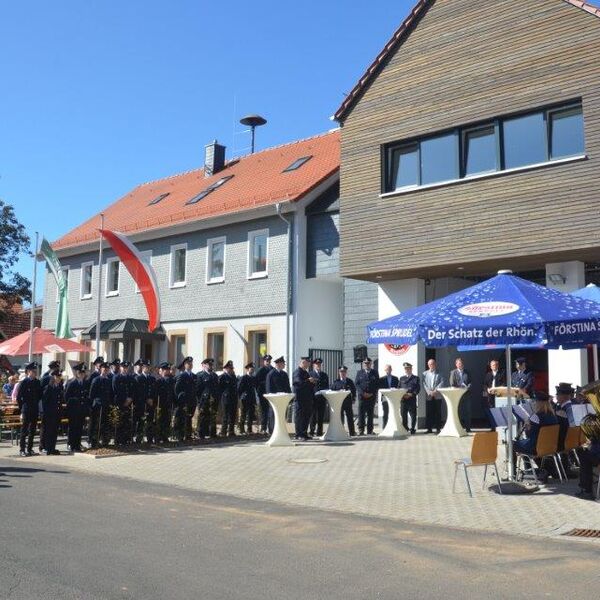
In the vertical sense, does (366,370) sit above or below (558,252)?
below

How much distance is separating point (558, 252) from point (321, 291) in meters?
9.81

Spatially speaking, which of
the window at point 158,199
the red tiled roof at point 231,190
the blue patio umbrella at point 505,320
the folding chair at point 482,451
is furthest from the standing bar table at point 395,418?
the window at point 158,199

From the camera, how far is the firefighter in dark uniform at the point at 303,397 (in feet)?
56.5

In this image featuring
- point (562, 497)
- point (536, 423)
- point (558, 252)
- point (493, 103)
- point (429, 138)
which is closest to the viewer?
point (562, 497)

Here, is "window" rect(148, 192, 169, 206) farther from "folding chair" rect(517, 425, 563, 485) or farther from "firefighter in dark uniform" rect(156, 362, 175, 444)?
"folding chair" rect(517, 425, 563, 485)

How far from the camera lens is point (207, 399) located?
17.0 metres

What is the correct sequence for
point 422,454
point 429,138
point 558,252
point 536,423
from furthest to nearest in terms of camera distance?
1. point 429,138
2. point 558,252
3. point 422,454
4. point 536,423

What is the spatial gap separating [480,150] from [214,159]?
1710 cm

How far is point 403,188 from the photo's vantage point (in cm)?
1923

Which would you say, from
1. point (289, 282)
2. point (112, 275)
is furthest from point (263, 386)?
point (112, 275)

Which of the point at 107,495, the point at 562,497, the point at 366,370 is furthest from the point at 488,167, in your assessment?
the point at 107,495

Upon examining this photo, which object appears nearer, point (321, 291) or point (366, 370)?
point (366, 370)

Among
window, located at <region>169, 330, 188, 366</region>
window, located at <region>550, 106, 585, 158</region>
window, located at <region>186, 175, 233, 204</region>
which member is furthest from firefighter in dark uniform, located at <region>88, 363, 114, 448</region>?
window, located at <region>186, 175, 233, 204</region>

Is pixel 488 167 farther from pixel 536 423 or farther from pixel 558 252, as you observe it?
pixel 536 423
